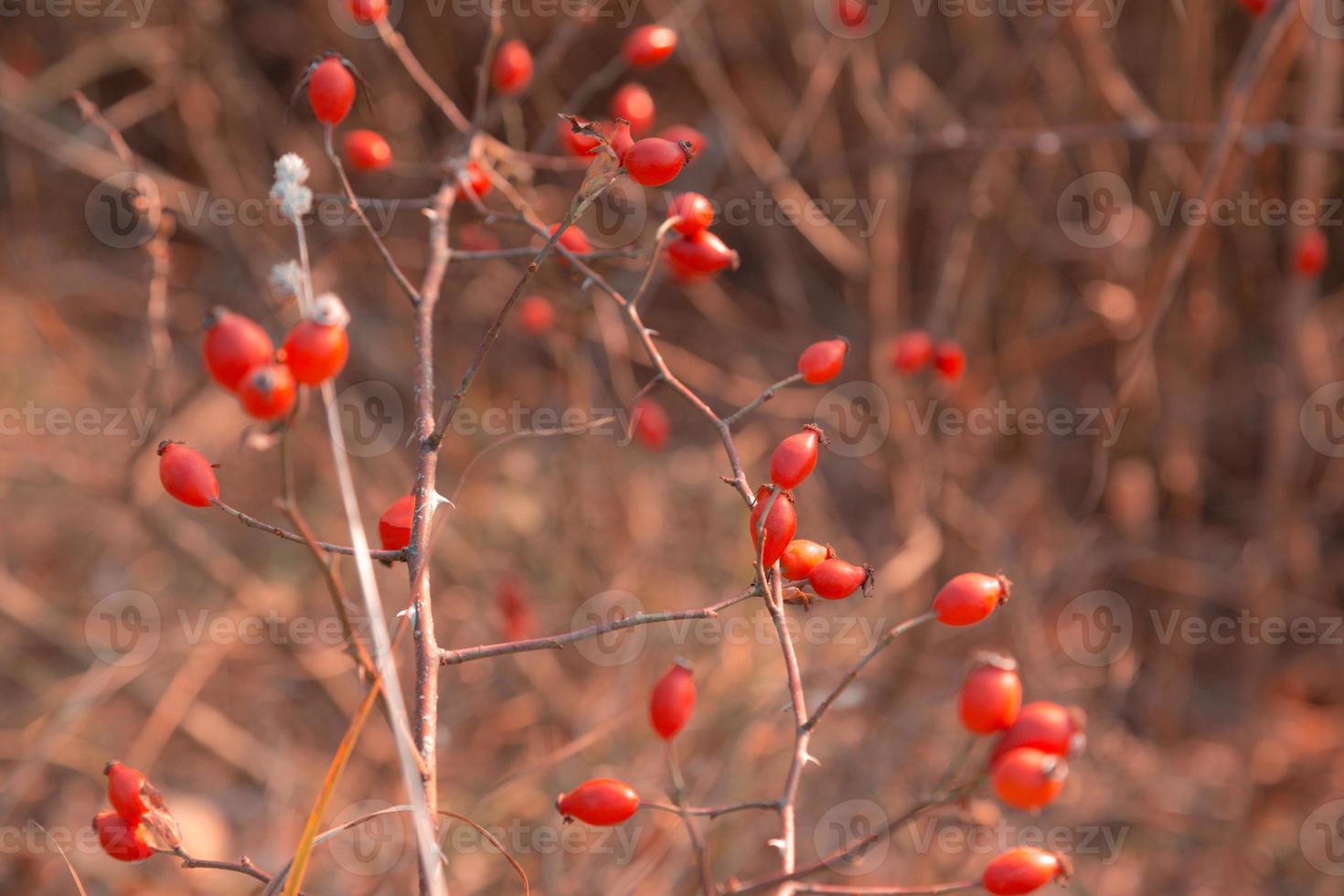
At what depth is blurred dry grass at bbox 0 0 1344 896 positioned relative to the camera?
2693 millimetres

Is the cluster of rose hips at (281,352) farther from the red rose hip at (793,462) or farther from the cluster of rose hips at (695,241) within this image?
the cluster of rose hips at (695,241)

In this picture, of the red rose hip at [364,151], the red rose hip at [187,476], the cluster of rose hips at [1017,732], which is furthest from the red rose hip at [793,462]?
the red rose hip at [364,151]

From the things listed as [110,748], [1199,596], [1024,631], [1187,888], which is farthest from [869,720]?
[110,748]

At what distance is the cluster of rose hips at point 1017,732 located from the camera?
1.00m

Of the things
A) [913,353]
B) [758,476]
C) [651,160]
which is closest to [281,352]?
[651,160]

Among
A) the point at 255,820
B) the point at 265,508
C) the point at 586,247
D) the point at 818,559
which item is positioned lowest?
the point at 255,820

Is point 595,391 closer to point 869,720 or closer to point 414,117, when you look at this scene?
point 414,117

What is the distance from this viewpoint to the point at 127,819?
1.14 meters

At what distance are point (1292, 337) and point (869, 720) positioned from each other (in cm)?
173

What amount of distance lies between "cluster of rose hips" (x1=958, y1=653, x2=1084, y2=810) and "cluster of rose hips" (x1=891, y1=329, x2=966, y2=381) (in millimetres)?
1220

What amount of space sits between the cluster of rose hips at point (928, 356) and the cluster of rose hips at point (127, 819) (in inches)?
68.9

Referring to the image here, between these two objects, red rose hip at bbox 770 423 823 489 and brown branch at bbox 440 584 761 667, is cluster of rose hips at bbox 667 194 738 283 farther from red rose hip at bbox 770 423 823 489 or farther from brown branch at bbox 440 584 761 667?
brown branch at bbox 440 584 761 667

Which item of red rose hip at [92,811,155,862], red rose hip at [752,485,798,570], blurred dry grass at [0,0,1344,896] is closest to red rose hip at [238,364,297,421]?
red rose hip at [752,485,798,570]

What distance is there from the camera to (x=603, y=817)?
1254 millimetres
